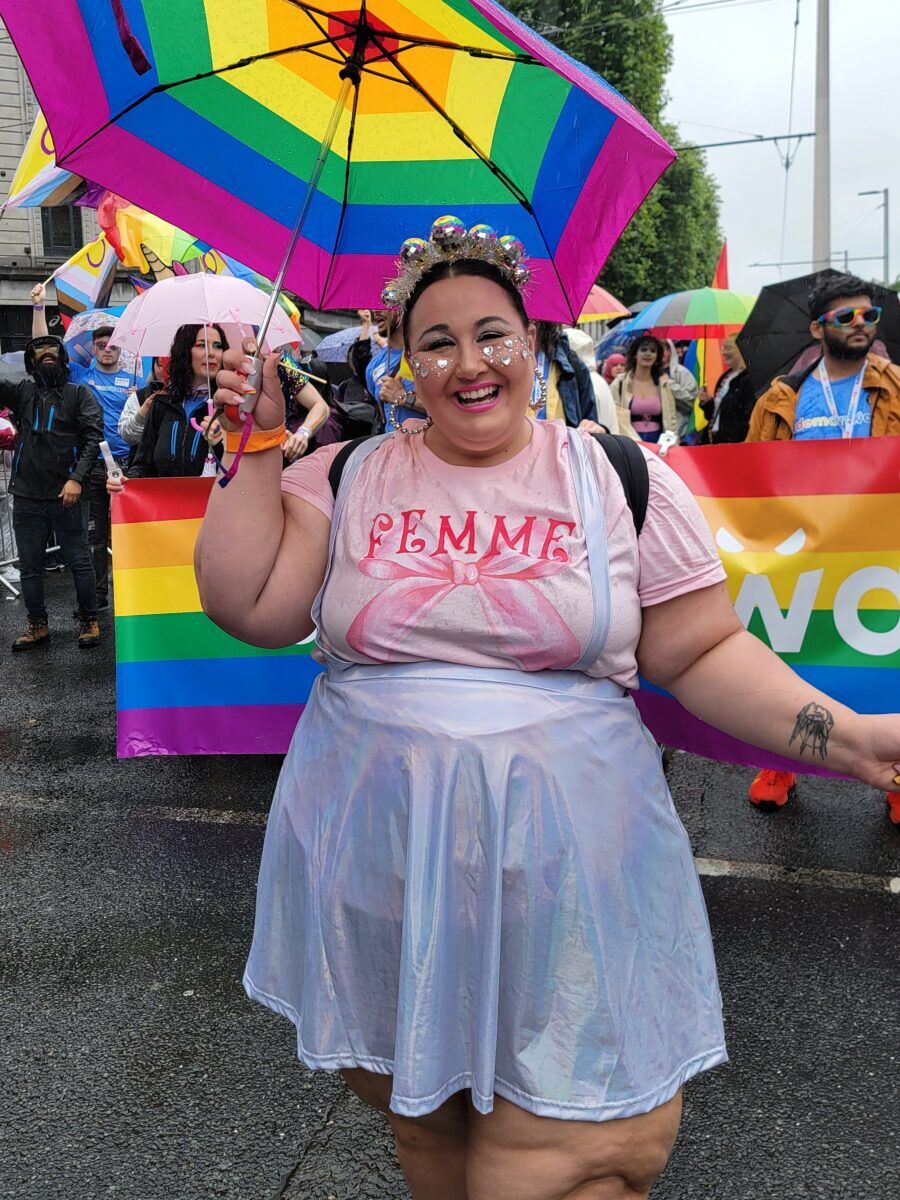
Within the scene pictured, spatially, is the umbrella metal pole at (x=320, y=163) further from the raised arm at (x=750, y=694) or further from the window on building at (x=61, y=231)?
the window on building at (x=61, y=231)

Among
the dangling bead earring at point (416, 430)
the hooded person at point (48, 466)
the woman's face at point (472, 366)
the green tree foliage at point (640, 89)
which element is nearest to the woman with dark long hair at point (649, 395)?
the hooded person at point (48, 466)

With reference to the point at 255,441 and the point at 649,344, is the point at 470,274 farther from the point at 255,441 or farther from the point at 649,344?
the point at 649,344

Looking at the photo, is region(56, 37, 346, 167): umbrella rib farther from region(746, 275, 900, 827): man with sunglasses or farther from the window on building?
the window on building

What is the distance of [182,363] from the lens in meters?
5.91

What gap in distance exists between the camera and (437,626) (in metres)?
1.79

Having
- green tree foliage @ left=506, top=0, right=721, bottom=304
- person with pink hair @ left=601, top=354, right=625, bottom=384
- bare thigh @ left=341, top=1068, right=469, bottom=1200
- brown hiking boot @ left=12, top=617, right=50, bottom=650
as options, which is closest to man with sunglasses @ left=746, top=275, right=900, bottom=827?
bare thigh @ left=341, top=1068, right=469, bottom=1200

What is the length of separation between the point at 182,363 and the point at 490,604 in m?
4.58

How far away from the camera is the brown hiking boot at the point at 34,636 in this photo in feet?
25.3

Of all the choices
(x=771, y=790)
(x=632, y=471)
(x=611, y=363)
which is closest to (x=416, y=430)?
(x=632, y=471)

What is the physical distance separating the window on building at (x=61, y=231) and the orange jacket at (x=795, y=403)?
2769cm

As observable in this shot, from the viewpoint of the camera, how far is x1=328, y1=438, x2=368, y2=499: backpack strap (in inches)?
77.9

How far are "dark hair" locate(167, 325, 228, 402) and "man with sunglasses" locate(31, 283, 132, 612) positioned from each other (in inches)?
106

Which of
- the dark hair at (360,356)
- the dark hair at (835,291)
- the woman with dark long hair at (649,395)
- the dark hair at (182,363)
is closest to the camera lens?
the dark hair at (835,291)

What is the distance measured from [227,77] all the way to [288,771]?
4.45 ft
